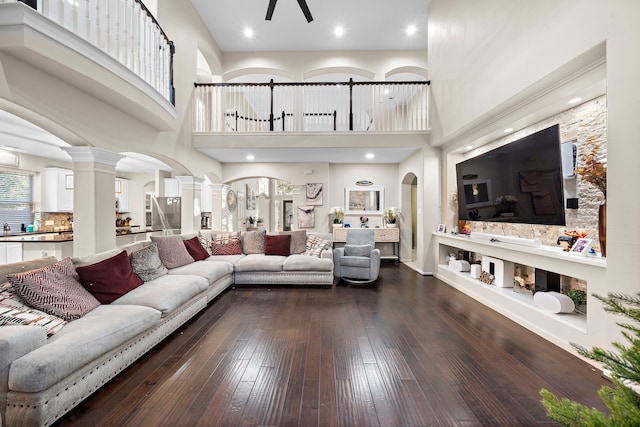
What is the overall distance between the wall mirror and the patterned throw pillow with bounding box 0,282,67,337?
6125 mm

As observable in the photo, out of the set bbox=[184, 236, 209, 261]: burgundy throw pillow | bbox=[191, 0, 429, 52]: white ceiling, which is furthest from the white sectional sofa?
bbox=[191, 0, 429, 52]: white ceiling

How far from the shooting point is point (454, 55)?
4402 millimetres

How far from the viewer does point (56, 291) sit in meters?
2.20

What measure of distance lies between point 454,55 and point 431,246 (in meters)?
3.39

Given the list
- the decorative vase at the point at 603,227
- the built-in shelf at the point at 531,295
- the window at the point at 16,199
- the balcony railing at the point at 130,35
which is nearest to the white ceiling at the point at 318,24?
the balcony railing at the point at 130,35

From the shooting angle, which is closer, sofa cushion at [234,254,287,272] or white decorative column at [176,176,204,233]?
sofa cushion at [234,254,287,272]

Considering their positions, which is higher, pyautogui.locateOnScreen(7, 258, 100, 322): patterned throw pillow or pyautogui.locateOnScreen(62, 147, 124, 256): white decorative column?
pyautogui.locateOnScreen(62, 147, 124, 256): white decorative column

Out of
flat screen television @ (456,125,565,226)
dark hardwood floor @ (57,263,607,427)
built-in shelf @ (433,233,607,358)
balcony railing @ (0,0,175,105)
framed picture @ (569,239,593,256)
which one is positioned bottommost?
dark hardwood floor @ (57,263,607,427)

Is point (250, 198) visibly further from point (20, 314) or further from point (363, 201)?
point (20, 314)

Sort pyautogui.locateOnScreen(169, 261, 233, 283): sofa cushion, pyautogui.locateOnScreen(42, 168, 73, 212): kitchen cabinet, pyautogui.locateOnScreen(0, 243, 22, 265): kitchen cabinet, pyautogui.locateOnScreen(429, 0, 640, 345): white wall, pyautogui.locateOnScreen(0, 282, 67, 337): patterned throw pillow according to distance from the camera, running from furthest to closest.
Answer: pyautogui.locateOnScreen(42, 168, 73, 212): kitchen cabinet, pyautogui.locateOnScreen(0, 243, 22, 265): kitchen cabinet, pyautogui.locateOnScreen(169, 261, 233, 283): sofa cushion, pyautogui.locateOnScreen(429, 0, 640, 345): white wall, pyautogui.locateOnScreen(0, 282, 67, 337): patterned throw pillow

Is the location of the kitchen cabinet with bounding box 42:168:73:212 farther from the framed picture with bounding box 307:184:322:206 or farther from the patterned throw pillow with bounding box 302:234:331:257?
the patterned throw pillow with bounding box 302:234:331:257

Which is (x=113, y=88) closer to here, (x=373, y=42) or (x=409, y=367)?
(x=409, y=367)

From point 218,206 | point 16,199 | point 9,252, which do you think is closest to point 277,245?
point 218,206

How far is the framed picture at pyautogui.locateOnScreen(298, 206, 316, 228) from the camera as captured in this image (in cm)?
725
